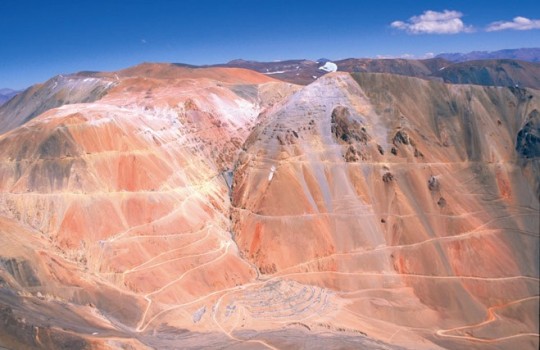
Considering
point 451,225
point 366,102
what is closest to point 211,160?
point 366,102

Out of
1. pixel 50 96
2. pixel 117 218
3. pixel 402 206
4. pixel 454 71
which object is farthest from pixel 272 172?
pixel 454 71

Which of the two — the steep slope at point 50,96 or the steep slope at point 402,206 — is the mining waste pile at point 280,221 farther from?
the steep slope at point 50,96

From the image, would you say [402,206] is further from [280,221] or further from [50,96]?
[50,96]

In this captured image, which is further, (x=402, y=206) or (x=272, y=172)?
(x=272, y=172)

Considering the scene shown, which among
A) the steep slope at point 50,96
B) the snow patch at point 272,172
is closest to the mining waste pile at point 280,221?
the snow patch at point 272,172

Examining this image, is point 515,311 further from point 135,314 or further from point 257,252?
point 135,314

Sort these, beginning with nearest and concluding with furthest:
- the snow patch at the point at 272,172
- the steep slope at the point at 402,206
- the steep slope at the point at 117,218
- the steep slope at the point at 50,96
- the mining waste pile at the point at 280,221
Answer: the steep slope at the point at 117,218 < the mining waste pile at the point at 280,221 < the steep slope at the point at 402,206 < the snow patch at the point at 272,172 < the steep slope at the point at 50,96

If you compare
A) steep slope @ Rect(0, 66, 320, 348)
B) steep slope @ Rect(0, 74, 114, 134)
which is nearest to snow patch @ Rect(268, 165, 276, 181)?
Answer: steep slope @ Rect(0, 66, 320, 348)
